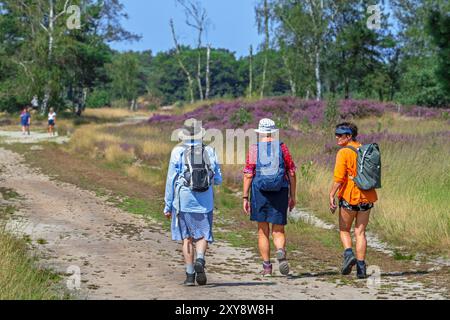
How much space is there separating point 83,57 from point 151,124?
1814cm

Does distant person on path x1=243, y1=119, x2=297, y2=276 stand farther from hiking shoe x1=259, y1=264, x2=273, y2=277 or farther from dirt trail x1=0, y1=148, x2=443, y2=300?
dirt trail x1=0, y1=148, x2=443, y2=300

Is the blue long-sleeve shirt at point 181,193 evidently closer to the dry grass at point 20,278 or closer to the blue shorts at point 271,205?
the blue shorts at point 271,205

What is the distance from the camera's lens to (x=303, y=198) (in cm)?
1490

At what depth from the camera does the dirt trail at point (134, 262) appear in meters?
7.29

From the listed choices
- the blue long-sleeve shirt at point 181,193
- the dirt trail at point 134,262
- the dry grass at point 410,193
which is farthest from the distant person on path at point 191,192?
the dry grass at point 410,193

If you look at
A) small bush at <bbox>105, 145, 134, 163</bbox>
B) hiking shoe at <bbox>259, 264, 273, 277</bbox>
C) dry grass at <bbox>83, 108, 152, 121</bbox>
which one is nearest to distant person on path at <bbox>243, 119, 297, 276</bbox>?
A: hiking shoe at <bbox>259, 264, 273, 277</bbox>

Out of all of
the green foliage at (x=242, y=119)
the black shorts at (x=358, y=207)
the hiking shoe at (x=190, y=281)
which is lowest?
the hiking shoe at (x=190, y=281)

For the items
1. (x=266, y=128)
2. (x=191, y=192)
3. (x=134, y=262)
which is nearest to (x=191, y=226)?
(x=191, y=192)

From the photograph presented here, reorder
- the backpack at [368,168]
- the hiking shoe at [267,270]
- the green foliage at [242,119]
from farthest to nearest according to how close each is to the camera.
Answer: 1. the green foliage at [242,119]
2. the hiking shoe at [267,270]
3. the backpack at [368,168]

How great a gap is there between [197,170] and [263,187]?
0.90 metres

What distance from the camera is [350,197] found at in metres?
8.40

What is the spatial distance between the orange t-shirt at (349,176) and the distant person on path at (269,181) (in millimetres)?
534
